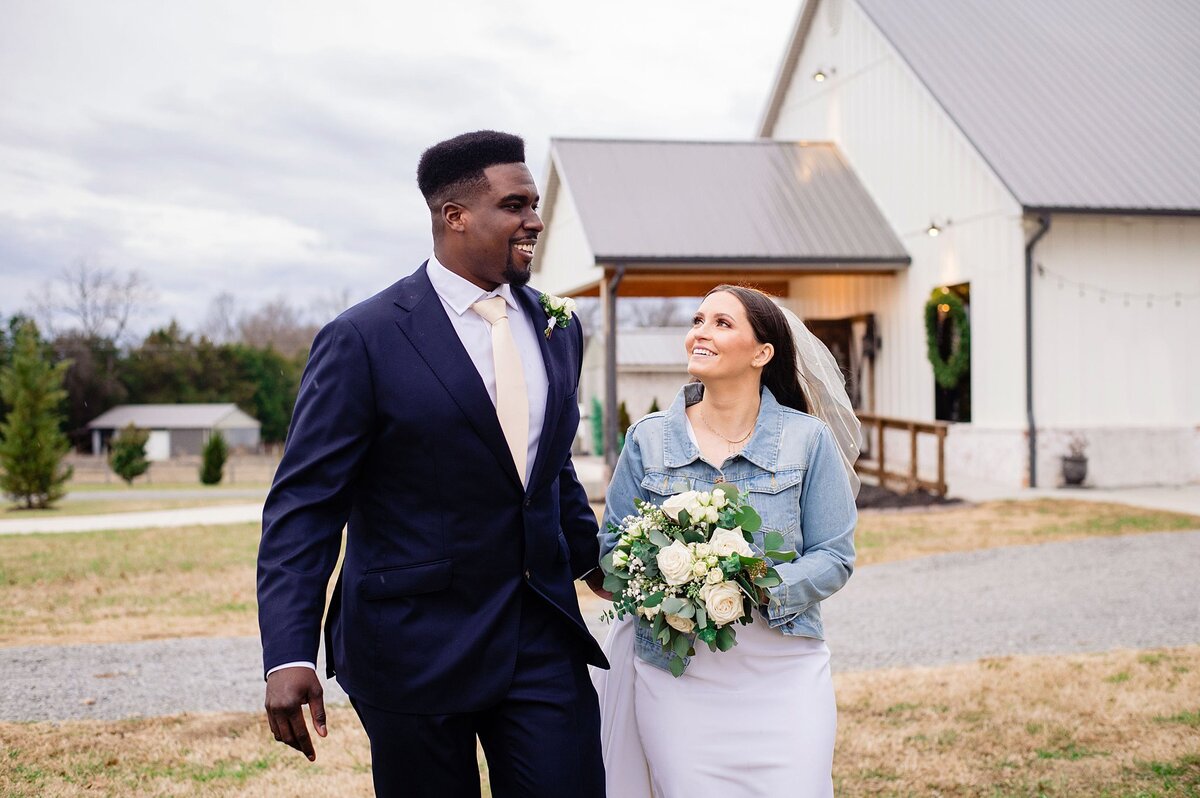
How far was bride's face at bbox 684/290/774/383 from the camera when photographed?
3500mm

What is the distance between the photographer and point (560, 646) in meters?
3.00

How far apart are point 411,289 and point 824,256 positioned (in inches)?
579

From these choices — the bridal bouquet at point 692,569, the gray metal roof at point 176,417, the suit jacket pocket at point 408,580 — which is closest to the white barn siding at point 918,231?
the bridal bouquet at point 692,569

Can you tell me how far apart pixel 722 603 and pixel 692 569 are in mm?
124

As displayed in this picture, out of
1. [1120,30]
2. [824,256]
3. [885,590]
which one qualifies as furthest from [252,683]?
[1120,30]

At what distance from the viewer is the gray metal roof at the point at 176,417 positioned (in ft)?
158

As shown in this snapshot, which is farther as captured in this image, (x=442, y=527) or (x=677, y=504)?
(x=677, y=504)

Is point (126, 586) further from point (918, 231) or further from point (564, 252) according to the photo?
point (918, 231)

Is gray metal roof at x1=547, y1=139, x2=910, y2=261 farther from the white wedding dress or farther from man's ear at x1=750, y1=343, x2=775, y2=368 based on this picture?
the white wedding dress

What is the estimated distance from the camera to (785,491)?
11.1 ft

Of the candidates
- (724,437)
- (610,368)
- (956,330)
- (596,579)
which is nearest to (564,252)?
(610,368)

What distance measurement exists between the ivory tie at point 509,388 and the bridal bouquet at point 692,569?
18.6 inches

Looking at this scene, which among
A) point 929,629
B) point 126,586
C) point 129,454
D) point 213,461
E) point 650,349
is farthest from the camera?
point 650,349

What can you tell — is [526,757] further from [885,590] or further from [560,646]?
[885,590]
